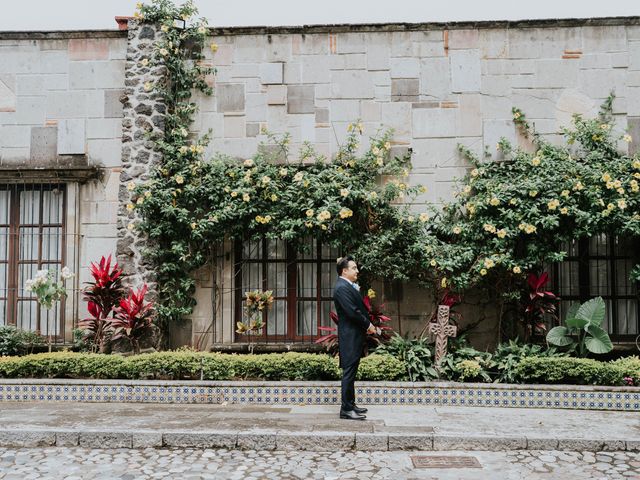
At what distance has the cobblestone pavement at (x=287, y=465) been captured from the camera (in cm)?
575

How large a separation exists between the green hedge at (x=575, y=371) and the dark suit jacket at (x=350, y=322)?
244cm

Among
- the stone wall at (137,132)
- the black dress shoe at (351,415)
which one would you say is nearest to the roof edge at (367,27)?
the stone wall at (137,132)

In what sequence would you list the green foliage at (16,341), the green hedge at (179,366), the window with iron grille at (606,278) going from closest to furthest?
the green hedge at (179,366) → the green foliage at (16,341) → the window with iron grille at (606,278)

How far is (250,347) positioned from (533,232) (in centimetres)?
424

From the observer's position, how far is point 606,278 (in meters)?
10.1

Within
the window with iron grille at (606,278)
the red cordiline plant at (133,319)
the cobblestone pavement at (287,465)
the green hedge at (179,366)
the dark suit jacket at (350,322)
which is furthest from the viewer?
the window with iron grille at (606,278)

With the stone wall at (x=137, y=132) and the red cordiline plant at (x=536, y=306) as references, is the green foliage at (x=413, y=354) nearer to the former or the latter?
the red cordiline plant at (x=536, y=306)

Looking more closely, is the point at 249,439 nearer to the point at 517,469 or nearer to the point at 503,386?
the point at 517,469

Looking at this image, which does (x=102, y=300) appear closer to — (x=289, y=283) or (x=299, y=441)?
(x=289, y=283)

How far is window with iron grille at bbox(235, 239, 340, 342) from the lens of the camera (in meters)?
10.3

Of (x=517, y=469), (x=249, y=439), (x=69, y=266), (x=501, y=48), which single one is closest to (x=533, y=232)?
(x=501, y=48)

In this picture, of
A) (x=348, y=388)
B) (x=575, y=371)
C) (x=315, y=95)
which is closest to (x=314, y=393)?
(x=348, y=388)

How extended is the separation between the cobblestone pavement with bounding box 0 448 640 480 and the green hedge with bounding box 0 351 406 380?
2459 millimetres

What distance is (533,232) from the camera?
935 cm
